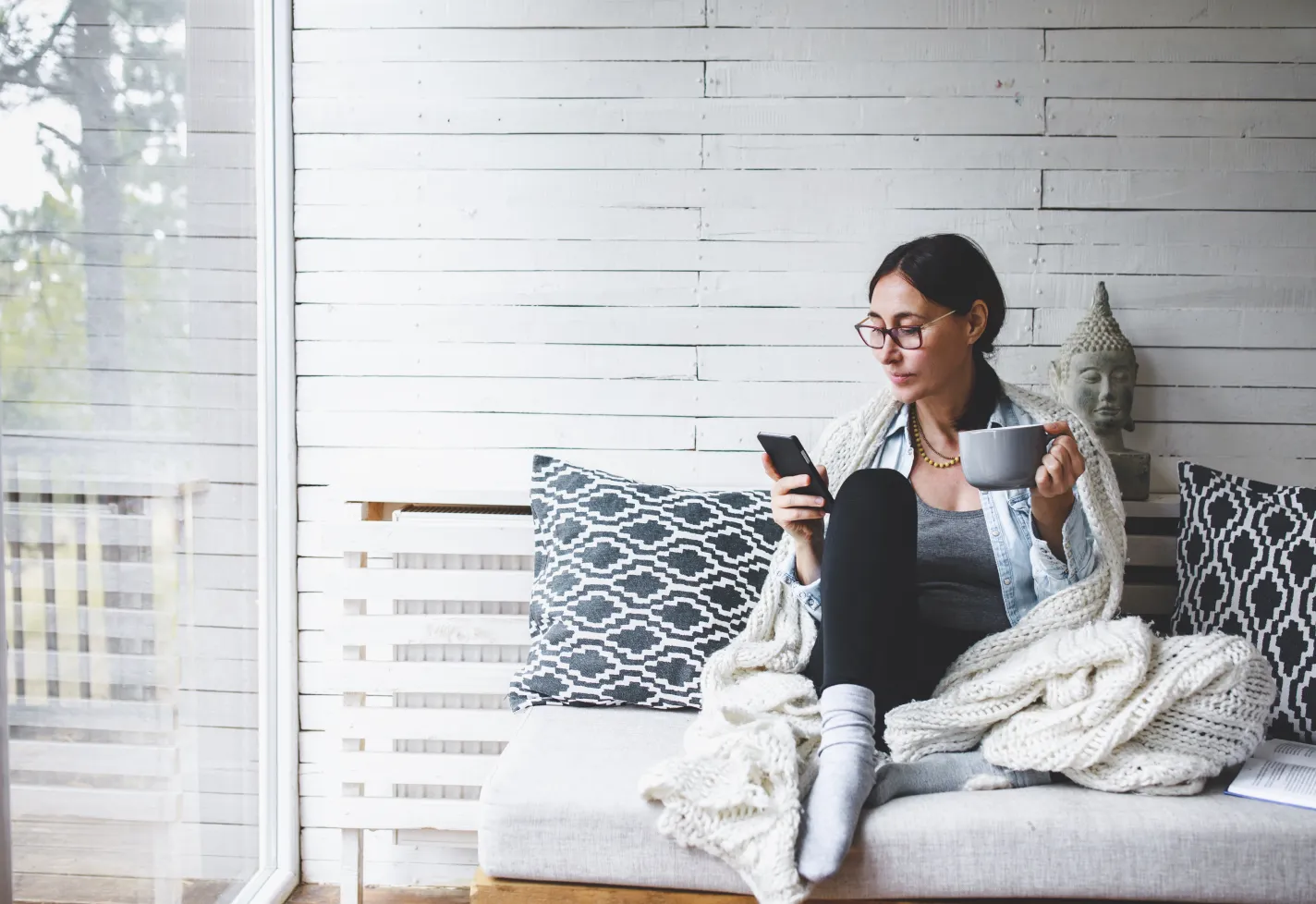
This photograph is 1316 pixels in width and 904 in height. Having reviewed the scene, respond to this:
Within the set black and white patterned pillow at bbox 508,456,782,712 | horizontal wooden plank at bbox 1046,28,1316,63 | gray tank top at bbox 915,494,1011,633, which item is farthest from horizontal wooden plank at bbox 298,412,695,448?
horizontal wooden plank at bbox 1046,28,1316,63

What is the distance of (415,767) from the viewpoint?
202 centimetres

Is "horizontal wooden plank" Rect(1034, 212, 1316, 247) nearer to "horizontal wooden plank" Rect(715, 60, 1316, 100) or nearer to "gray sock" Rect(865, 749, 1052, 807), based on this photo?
"horizontal wooden plank" Rect(715, 60, 1316, 100)

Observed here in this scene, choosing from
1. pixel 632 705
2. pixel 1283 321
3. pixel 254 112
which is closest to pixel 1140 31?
pixel 1283 321

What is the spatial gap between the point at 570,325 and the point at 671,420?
28 centimetres

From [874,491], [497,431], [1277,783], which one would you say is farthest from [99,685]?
[1277,783]

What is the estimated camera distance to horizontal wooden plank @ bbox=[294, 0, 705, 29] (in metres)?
2.09

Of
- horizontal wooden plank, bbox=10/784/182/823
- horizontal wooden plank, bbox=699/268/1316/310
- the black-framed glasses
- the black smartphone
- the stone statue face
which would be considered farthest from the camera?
horizontal wooden plank, bbox=699/268/1316/310

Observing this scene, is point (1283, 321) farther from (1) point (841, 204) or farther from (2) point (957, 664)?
(2) point (957, 664)

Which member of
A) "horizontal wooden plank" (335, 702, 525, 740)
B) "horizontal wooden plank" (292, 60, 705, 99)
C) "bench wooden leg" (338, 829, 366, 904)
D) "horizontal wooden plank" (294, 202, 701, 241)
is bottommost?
"bench wooden leg" (338, 829, 366, 904)

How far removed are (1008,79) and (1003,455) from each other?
99 centimetres

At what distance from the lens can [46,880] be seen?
141 cm

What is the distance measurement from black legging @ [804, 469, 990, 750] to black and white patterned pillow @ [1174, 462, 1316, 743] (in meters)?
0.55

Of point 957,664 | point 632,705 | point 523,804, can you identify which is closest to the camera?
point 523,804

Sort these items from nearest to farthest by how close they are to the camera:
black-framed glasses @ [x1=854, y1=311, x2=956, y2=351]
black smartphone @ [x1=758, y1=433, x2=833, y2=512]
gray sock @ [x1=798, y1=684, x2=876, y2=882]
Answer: gray sock @ [x1=798, y1=684, x2=876, y2=882], black smartphone @ [x1=758, y1=433, x2=833, y2=512], black-framed glasses @ [x1=854, y1=311, x2=956, y2=351]
